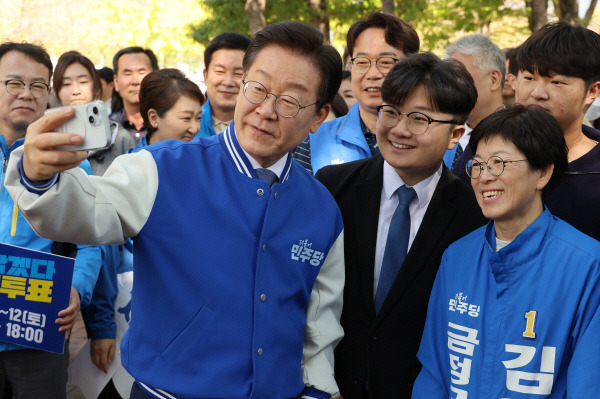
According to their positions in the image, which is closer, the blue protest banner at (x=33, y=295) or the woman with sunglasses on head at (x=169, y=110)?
the blue protest banner at (x=33, y=295)

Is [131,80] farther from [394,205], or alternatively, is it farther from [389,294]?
[389,294]

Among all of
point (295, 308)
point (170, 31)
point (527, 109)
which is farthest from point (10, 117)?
point (170, 31)

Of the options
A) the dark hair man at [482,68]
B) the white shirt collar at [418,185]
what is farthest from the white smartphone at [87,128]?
the dark hair man at [482,68]

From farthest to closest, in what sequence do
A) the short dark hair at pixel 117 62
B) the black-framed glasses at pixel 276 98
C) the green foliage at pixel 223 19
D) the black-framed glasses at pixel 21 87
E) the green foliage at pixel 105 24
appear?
the green foliage at pixel 105 24 → the green foliage at pixel 223 19 → the short dark hair at pixel 117 62 → the black-framed glasses at pixel 21 87 → the black-framed glasses at pixel 276 98

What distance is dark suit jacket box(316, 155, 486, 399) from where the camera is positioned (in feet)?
9.54

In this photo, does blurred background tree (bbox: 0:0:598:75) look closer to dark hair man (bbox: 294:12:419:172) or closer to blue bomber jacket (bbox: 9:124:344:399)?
dark hair man (bbox: 294:12:419:172)

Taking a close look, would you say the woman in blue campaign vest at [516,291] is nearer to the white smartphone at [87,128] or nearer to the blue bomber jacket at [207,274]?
the blue bomber jacket at [207,274]

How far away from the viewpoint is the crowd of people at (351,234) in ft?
7.59

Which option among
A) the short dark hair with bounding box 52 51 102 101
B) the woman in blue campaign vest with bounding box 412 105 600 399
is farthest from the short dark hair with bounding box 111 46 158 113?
the woman in blue campaign vest with bounding box 412 105 600 399

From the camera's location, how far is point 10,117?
3828mm

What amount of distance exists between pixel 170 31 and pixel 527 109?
30.2 metres

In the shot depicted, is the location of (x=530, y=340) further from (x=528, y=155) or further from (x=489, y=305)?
(x=528, y=155)

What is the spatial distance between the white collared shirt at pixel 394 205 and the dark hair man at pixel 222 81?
230cm

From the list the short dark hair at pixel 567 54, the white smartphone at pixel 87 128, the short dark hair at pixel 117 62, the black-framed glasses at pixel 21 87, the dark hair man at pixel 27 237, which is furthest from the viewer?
the short dark hair at pixel 117 62
